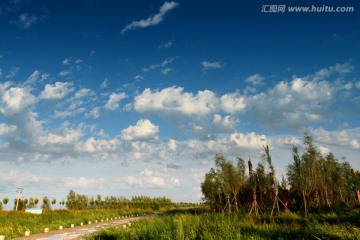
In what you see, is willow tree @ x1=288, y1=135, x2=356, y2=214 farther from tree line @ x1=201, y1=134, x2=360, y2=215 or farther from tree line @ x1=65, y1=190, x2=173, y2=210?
tree line @ x1=65, y1=190, x2=173, y2=210

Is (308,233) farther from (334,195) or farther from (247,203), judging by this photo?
(334,195)

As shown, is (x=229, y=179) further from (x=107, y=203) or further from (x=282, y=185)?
(x=107, y=203)

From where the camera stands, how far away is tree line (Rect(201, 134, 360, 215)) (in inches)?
1315

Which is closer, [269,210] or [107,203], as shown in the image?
[269,210]

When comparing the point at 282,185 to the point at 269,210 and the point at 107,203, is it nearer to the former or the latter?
the point at 269,210

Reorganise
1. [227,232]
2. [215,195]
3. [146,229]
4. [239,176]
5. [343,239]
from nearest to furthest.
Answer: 1. [343,239]
2. [227,232]
3. [146,229]
4. [239,176]
5. [215,195]

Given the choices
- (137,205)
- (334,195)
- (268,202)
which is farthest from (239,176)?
(137,205)

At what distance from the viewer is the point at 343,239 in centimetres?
1138

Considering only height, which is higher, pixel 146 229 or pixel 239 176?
pixel 239 176

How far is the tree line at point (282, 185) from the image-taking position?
3341 centimetres

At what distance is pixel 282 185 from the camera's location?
39844 mm

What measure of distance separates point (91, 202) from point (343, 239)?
9856cm

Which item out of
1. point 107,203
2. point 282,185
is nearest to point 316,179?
point 282,185

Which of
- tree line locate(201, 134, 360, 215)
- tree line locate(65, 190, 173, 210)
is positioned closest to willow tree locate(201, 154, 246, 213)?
tree line locate(201, 134, 360, 215)
